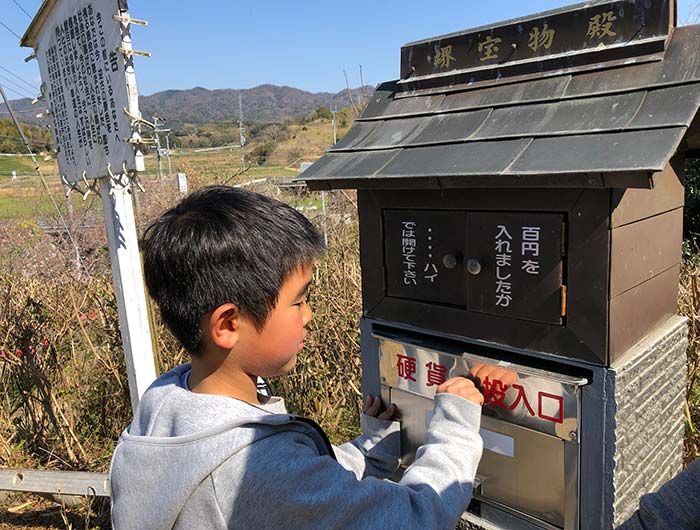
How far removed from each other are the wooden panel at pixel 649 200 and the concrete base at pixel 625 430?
390 millimetres

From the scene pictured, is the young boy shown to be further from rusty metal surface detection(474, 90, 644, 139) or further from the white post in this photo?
the white post

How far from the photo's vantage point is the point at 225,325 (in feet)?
3.72

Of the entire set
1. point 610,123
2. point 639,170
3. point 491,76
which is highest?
point 491,76

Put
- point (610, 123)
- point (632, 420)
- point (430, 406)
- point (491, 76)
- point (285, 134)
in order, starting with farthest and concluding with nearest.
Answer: point (285, 134) → point (430, 406) → point (491, 76) → point (632, 420) → point (610, 123)

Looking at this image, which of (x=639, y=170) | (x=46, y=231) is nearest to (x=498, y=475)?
(x=639, y=170)

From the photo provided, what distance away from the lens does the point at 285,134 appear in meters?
17.6

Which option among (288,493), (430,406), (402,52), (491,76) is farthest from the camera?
(402,52)

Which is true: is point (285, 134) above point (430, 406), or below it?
above

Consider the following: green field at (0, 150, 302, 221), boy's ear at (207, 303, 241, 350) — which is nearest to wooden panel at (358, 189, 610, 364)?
boy's ear at (207, 303, 241, 350)

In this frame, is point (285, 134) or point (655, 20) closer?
point (655, 20)

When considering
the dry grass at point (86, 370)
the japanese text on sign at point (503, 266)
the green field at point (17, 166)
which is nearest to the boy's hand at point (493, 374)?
the japanese text on sign at point (503, 266)

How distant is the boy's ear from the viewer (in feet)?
3.65

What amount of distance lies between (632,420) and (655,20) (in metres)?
1.10

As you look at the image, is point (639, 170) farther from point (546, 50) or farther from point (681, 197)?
point (681, 197)
